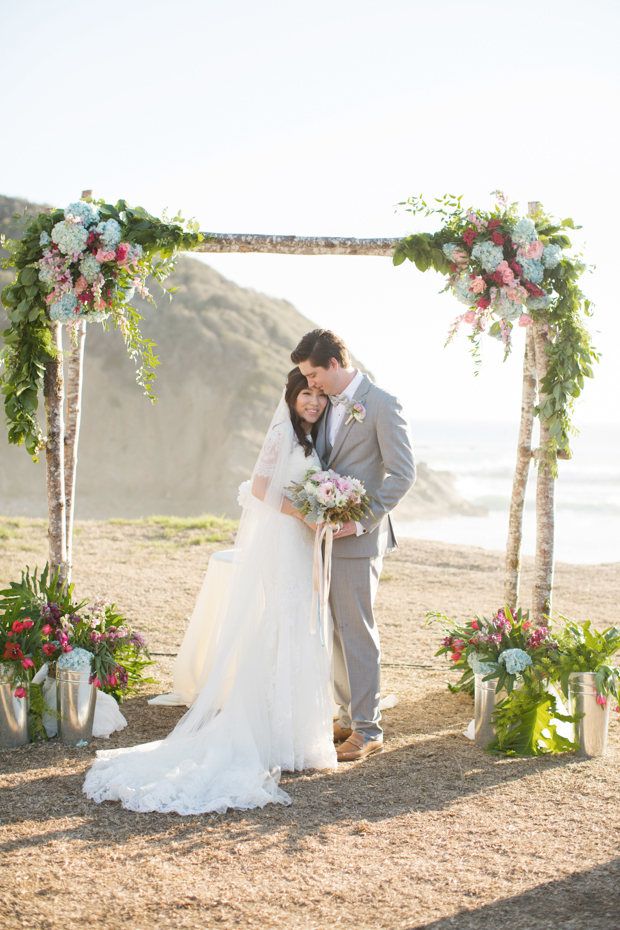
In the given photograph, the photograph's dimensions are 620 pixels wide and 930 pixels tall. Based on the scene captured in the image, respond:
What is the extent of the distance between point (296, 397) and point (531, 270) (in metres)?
1.64

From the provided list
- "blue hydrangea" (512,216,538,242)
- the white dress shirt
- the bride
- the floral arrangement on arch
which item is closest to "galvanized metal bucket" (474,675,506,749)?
the bride

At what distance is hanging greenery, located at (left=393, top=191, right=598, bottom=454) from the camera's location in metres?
4.36

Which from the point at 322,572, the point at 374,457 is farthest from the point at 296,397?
the point at 322,572

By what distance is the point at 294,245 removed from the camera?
4.62 m

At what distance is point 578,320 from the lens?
4480mm

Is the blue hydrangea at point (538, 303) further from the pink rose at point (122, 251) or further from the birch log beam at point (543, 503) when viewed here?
the pink rose at point (122, 251)

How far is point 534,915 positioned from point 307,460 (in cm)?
233

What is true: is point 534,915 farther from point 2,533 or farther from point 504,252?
point 2,533

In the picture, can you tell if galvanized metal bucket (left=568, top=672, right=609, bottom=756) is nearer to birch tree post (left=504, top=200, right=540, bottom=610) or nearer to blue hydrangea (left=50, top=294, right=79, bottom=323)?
birch tree post (left=504, top=200, right=540, bottom=610)

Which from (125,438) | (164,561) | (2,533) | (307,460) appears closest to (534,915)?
(307,460)

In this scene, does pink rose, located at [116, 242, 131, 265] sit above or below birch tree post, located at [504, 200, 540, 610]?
above

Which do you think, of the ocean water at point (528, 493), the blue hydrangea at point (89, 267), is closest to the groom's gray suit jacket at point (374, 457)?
the blue hydrangea at point (89, 267)

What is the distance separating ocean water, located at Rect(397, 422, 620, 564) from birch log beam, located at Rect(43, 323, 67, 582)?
10.8m

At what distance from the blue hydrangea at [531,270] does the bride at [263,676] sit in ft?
4.88
